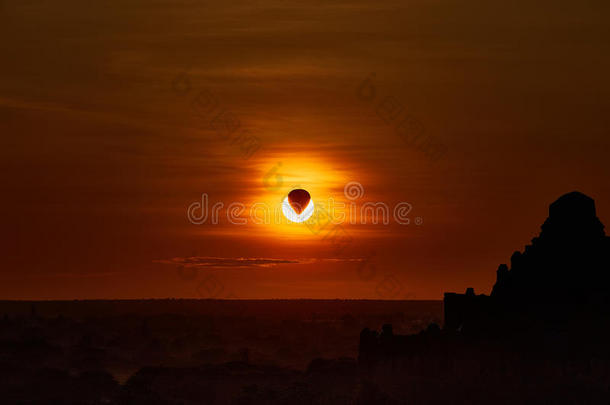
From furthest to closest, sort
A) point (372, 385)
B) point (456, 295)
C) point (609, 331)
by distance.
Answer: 1. point (372, 385)
2. point (456, 295)
3. point (609, 331)

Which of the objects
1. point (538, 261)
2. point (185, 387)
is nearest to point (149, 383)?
point (185, 387)

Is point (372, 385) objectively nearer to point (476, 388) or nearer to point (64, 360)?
point (476, 388)

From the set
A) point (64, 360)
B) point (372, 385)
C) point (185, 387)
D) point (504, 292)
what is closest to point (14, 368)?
point (64, 360)

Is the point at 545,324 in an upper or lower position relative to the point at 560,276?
lower

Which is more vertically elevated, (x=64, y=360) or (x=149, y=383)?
(x=64, y=360)

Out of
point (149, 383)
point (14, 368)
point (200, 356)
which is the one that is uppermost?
point (200, 356)

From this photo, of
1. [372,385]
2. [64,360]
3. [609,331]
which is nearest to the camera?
[609,331]

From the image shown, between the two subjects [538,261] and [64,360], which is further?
[64,360]

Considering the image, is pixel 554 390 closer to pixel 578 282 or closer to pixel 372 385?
pixel 578 282

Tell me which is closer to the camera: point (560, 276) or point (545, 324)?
point (545, 324)
